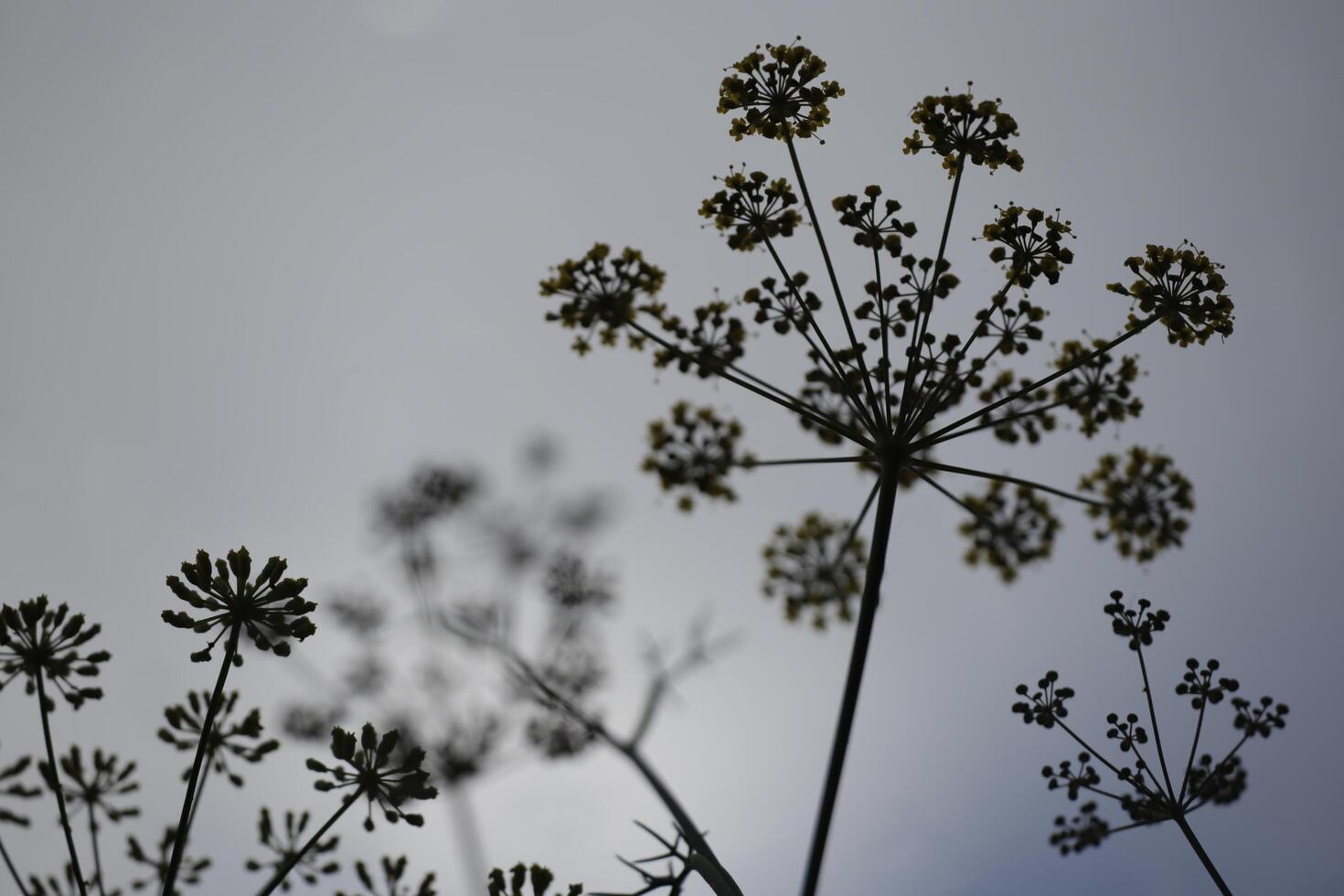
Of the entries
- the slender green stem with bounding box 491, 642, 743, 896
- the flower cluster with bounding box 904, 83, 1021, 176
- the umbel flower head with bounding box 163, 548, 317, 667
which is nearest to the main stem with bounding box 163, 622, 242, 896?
the umbel flower head with bounding box 163, 548, 317, 667

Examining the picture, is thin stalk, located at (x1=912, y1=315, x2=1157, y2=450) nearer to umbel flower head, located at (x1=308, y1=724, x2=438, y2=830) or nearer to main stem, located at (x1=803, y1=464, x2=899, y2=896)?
main stem, located at (x1=803, y1=464, x2=899, y2=896)

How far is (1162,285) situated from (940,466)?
264cm

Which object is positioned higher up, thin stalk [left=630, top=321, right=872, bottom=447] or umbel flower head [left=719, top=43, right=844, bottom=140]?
umbel flower head [left=719, top=43, right=844, bottom=140]

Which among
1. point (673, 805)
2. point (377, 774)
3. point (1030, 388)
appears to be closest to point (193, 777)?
point (377, 774)

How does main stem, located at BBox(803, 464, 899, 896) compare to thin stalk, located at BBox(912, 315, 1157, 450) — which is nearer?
main stem, located at BBox(803, 464, 899, 896)

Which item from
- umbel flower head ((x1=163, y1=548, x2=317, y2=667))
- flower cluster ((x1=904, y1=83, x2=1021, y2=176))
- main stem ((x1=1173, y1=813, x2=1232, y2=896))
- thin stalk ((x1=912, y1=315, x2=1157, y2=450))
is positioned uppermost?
flower cluster ((x1=904, y1=83, x2=1021, y2=176))

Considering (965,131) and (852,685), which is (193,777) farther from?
(965,131)

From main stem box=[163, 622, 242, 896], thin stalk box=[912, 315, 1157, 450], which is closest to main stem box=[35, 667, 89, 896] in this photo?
main stem box=[163, 622, 242, 896]

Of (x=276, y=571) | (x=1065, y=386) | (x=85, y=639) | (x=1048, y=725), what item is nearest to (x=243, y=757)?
(x=85, y=639)

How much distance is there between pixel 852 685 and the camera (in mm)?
4555

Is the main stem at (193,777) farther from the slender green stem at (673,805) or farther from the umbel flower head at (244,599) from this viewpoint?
the slender green stem at (673,805)

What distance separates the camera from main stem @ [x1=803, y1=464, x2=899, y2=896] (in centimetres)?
425

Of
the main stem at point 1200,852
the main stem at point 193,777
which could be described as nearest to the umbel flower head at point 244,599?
the main stem at point 193,777

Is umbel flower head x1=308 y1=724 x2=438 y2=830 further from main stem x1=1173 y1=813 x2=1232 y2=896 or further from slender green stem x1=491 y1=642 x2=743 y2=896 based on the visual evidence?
main stem x1=1173 y1=813 x2=1232 y2=896
